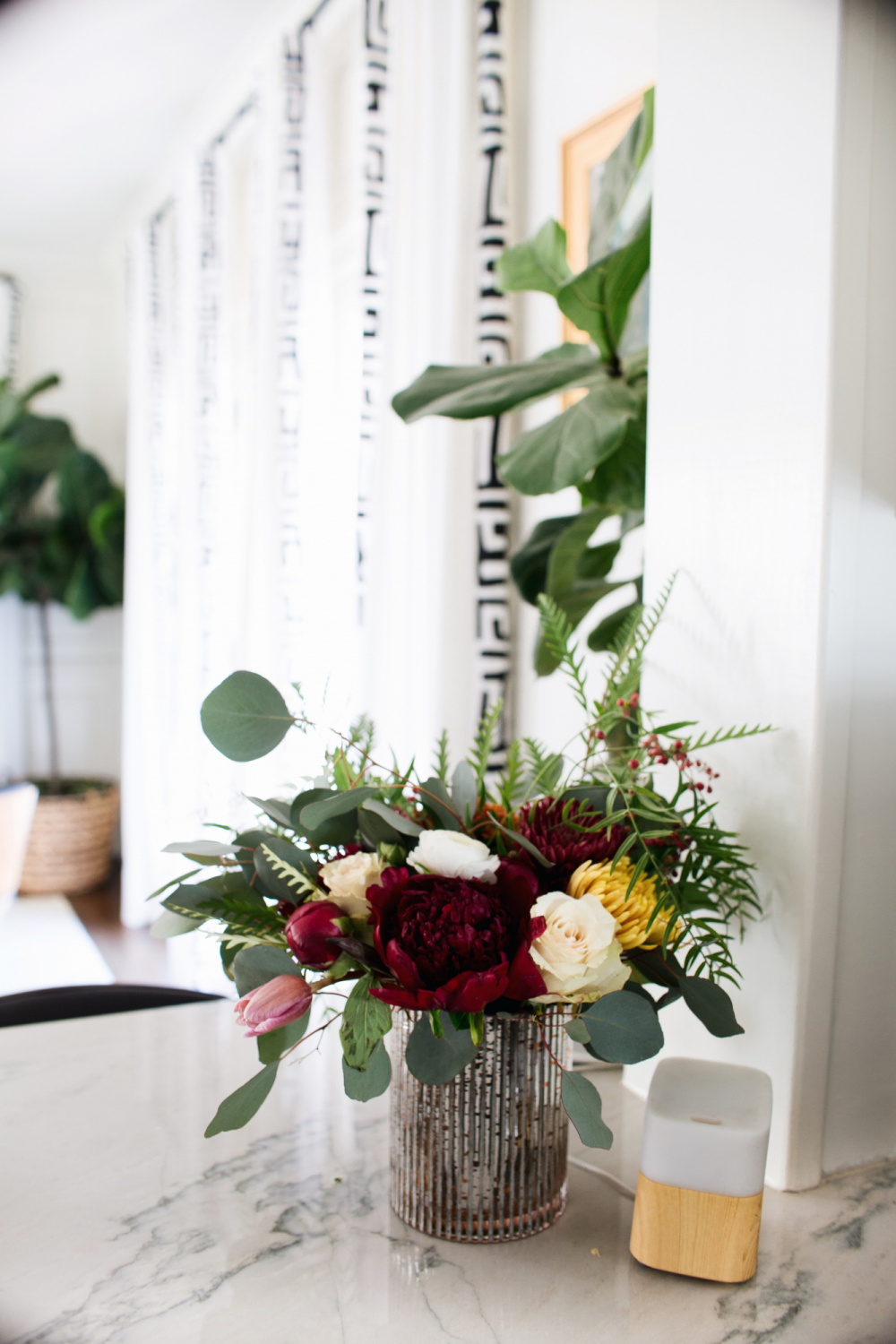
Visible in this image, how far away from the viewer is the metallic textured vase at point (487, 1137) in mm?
563

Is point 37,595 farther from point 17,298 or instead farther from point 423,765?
point 423,765

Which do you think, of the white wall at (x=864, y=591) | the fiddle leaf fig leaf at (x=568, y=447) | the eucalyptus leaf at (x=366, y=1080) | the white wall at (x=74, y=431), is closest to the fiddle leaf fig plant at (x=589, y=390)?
the fiddle leaf fig leaf at (x=568, y=447)

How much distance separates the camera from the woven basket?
3900 millimetres

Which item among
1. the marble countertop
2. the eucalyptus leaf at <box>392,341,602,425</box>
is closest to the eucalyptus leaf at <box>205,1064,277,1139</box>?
Answer: the marble countertop

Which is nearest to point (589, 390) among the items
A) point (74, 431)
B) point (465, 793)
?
point (465, 793)

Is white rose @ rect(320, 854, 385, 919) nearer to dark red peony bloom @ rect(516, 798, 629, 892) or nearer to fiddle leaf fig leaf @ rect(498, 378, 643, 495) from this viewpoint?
dark red peony bloom @ rect(516, 798, 629, 892)

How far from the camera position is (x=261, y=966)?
53 centimetres

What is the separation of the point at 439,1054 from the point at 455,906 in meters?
0.08

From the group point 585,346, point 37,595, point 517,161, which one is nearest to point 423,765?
point 585,346

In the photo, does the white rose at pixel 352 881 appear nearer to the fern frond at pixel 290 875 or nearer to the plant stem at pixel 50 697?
the fern frond at pixel 290 875

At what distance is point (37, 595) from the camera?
4.04m

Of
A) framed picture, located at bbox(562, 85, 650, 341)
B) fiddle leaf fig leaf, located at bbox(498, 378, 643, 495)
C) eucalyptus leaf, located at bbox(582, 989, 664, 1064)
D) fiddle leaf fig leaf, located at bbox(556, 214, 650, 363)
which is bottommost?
eucalyptus leaf, located at bbox(582, 989, 664, 1064)

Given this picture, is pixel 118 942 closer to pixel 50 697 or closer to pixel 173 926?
Answer: pixel 50 697

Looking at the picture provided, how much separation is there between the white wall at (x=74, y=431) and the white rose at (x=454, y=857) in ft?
14.1
